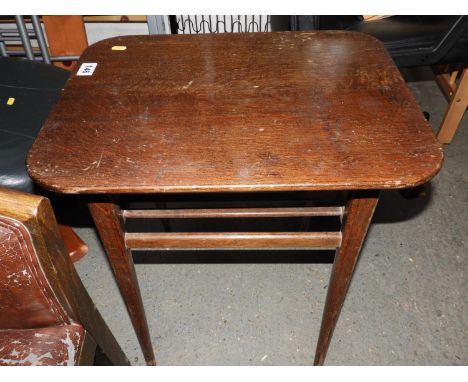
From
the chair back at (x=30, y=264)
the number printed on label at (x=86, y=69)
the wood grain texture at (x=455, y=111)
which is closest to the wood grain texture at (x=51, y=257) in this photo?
the chair back at (x=30, y=264)

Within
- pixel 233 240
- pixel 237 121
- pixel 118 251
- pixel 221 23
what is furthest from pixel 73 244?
pixel 221 23

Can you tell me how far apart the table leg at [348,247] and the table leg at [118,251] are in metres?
0.47

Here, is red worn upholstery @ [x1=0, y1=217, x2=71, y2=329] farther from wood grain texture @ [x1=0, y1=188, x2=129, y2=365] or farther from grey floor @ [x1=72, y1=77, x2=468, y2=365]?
grey floor @ [x1=72, y1=77, x2=468, y2=365]

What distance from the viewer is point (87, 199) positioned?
2.62 feet

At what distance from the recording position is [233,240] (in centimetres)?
91

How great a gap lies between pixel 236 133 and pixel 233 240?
25 cm

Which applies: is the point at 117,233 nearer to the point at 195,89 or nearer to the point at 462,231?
the point at 195,89

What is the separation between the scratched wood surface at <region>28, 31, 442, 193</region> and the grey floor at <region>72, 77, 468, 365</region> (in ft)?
2.63

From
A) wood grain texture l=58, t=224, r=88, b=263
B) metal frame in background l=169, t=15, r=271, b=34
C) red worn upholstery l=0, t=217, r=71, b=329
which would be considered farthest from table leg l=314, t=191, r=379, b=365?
metal frame in background l=169, t=15, r=271, b=34

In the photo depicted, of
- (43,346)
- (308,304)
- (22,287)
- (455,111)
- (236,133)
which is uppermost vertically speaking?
(236,133)

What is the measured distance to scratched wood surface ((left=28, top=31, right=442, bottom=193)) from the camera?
2.33 ft

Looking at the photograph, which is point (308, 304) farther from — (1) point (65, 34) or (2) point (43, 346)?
(1) point (65, 34)
